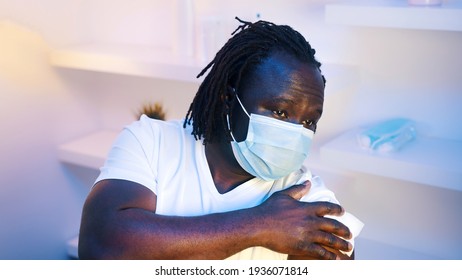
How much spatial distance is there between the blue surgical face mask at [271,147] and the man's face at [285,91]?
1cm

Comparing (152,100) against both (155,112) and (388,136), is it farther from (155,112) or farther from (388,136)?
(388,136)

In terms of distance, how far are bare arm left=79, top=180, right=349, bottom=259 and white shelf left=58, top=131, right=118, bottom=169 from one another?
46.9 inches

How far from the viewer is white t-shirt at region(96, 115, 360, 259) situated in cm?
96

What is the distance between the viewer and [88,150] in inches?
84.9

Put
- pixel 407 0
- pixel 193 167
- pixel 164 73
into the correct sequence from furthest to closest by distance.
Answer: pixel 164 73 < pixel 407 0 < pixel 193 167

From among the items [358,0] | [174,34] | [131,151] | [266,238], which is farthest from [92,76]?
[266,238]

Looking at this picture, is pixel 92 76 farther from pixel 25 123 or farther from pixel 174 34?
pixel 174 34

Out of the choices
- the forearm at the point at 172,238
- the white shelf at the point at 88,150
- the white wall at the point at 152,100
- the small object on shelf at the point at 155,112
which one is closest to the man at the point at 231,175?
the forearm at the point at 172,238

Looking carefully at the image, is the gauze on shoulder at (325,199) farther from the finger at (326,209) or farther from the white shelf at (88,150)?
the white shelf at (88,150)

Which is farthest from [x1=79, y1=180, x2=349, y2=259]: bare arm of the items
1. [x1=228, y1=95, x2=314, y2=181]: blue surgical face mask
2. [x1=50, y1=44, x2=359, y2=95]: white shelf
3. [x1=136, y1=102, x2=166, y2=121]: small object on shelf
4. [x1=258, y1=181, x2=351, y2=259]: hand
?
[x1=136, y1=102, x2=166, y2=121]: small object on shelf

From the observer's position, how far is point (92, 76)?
2.31m

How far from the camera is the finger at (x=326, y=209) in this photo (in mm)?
919

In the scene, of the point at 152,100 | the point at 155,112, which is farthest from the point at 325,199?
the point at 152,100

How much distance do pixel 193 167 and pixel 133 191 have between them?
12 cm
